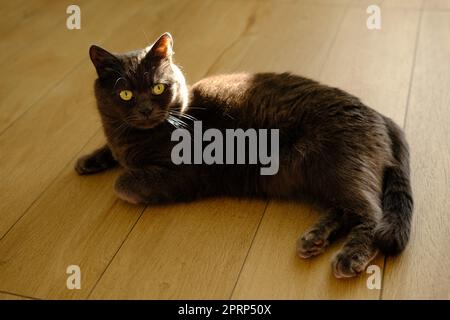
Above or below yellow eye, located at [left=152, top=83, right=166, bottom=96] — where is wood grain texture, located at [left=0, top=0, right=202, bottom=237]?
below

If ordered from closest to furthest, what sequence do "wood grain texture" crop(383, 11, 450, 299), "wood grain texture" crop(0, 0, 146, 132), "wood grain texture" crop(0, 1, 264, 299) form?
"wood grain texture" crop(383, 11, 450, 299) < "wood grain texture" crop(0, 1, 264, 299) < "wood grain texture" crop(0, 0, 146, 132)

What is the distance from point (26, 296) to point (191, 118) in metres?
0.63

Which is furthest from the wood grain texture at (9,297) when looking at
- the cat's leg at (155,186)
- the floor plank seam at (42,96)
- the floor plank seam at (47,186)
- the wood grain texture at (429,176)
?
the wood grain texture at (429,176)

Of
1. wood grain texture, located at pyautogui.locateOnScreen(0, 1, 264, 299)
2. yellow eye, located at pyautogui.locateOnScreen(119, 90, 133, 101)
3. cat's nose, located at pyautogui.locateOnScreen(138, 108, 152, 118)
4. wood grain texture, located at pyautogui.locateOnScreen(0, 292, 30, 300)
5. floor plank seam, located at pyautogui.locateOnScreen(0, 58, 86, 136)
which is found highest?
yellow eye, located at pyautogui.locateOnScreen(119, 90, 133, 101)

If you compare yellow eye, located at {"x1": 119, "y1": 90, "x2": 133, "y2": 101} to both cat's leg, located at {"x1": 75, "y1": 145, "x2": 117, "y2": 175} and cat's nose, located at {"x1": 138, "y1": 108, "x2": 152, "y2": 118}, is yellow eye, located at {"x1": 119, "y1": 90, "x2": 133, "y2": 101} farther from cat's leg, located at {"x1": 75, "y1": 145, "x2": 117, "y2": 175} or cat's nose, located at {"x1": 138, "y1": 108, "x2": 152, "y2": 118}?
cat's leg, located at {"x1": 75, "y1": 145, "x2": 117, "y2": 175}

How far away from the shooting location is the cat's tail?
4.17ft

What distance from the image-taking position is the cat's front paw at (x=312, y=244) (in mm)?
1317

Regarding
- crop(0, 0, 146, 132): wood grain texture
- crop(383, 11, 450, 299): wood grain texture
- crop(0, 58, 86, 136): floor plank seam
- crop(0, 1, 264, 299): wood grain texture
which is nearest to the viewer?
crop(383, 11, 450, 299): wood grain texture

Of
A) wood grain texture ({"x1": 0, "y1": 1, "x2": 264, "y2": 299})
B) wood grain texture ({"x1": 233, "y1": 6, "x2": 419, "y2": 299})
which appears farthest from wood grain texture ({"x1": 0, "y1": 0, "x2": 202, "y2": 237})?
wood grain texture ({"x1": 233, "y1": 6, "x2": 419, "y2": 299})

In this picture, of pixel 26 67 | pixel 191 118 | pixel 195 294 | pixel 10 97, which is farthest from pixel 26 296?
pixel 26 67

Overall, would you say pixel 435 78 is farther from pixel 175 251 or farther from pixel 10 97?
pixel 10 97

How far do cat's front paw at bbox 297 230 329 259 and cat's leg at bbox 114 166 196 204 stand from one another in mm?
353
